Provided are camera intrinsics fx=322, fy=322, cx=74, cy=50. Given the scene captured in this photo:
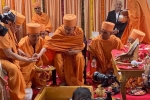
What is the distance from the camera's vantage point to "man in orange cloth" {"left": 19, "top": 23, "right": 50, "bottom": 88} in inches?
162

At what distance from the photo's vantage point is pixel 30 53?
166 inches

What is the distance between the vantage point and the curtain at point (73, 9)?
21.3ft

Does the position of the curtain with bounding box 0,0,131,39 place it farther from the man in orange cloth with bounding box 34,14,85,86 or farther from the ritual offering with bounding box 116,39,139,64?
the ritual offering with bounding box 116,39,139,64

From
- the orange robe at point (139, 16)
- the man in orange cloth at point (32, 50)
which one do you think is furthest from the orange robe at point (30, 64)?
the orange robe at point (139, 16)

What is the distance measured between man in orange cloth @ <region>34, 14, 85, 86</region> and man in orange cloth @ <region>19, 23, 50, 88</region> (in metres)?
0.13

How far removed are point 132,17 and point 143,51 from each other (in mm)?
803

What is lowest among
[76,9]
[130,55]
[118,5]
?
[130,55]

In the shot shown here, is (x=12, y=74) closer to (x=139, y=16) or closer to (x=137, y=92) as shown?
(x=137, y=92)

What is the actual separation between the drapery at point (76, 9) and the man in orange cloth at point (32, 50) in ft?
7.76

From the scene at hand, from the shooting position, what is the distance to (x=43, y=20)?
6.50m

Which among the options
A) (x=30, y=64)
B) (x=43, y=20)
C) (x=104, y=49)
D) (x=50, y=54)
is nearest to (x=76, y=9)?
(x=43, y=20)

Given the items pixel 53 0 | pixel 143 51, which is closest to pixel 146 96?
pixel 143 51

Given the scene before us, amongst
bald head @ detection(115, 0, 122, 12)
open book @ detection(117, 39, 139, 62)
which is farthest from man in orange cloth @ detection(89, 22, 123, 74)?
bald head @ detection(115, 0, 122, 12)

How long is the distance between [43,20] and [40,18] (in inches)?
3.1
